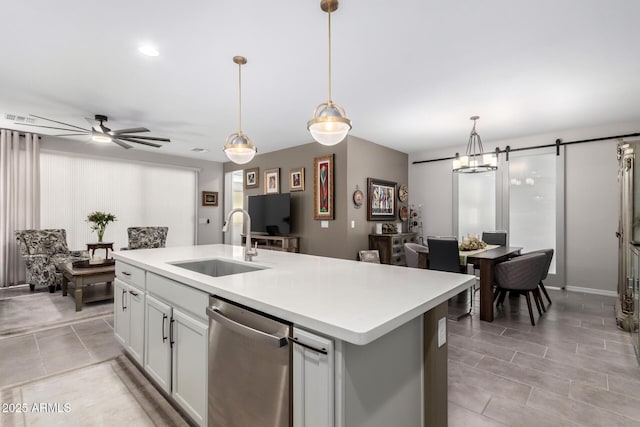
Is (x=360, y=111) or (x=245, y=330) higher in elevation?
(x=360, y=111)

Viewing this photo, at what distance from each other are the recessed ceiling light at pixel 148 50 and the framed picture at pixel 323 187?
312cm

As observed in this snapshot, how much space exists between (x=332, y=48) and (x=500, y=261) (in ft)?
10.3

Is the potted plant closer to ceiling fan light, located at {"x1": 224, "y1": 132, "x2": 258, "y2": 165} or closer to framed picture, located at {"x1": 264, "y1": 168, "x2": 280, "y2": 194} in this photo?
framed picture, located at {"x1": 264, "y1": 168, "x2": 280, "y2": 194}

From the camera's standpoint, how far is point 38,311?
3770 millimetres

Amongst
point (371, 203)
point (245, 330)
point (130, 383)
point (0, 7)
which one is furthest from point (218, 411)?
point (371, 203)

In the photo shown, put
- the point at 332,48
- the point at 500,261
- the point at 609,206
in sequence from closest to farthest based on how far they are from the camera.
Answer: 1. the point at 332,48
2. the point at 500,261
3. the point at 609,206

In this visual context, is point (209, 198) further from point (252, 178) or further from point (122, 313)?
point (122, 313)

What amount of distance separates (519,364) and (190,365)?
2.47 meters

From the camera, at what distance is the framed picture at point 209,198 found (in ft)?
23.9

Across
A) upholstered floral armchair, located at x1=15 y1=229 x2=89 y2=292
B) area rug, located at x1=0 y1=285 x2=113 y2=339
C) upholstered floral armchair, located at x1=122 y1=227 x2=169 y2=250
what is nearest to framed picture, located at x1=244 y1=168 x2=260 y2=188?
upholstered floral armchair, located at x1=122 y1=227 x2=169 y2=250

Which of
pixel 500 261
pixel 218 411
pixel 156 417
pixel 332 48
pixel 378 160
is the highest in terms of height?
pixel 332 48

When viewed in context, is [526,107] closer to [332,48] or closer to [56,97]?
[332,48]

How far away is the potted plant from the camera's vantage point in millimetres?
5250

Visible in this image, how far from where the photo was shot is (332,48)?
8.15 ft
